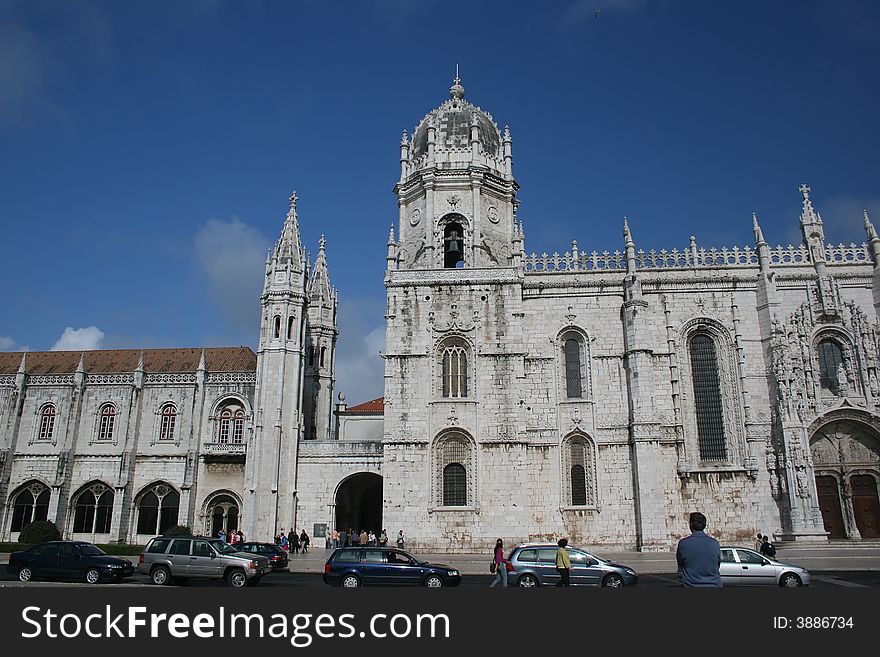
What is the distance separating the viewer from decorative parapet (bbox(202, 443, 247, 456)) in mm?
39709

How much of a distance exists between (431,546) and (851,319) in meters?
23.7

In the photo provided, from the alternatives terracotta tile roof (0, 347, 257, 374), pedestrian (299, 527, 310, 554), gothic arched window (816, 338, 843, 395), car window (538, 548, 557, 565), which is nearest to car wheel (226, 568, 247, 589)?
car window (538, 548, 557, 565)

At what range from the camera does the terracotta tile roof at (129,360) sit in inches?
1722

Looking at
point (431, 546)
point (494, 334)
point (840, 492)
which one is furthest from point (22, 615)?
point (840, 492)

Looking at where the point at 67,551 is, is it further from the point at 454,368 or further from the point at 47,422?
the point at 47,422

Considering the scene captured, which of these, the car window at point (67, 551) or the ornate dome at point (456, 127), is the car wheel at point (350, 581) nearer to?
the car window at point (67, 551)

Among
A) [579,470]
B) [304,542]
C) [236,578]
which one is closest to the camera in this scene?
[236,578]

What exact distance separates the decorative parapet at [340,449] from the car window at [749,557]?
20.9 meters

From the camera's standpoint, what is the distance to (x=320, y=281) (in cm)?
4756

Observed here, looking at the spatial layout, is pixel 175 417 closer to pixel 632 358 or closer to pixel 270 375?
pixel 270 375

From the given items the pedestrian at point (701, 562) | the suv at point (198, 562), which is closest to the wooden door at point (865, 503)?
the suv at point (198, 562)

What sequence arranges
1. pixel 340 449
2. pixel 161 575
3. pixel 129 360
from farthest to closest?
pixel 129 360 < pixel 340 449 < pixel 161 575

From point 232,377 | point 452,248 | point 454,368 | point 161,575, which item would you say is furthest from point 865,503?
point 232,377

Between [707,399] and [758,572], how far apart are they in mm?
16334
